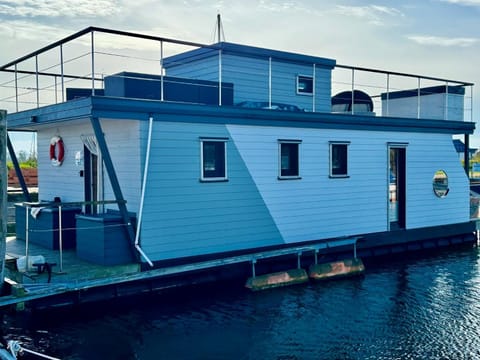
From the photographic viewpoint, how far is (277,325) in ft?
31.3

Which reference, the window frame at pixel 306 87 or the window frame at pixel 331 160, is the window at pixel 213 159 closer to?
the window frame at pixel 331 160

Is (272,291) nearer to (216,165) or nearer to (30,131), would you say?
(216,165)

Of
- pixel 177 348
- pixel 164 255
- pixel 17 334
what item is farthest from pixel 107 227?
pixel 177 348

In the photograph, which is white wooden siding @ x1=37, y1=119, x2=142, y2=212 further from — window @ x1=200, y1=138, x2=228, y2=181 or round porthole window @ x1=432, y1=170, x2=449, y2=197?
round porthole window @ x1=432, y1=170, x2=449, y2=197

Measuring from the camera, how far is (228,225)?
40.0 feet

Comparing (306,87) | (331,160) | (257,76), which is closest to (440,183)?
(331,160)

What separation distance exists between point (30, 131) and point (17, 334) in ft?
24.8

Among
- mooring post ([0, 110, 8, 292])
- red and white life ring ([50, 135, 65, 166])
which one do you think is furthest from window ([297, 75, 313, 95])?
mooring post ([0, 110, 8, 292])

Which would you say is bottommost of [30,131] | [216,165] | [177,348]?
[177,348]

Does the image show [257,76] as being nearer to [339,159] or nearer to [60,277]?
[339,159]

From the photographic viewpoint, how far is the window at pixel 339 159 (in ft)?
46.9

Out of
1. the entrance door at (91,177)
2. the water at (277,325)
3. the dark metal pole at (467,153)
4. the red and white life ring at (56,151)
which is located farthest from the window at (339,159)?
the red and white life ring at (56,151)

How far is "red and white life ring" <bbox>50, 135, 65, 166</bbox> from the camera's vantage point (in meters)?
13.7

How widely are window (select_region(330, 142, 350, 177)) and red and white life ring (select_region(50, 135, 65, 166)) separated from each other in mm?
6974
